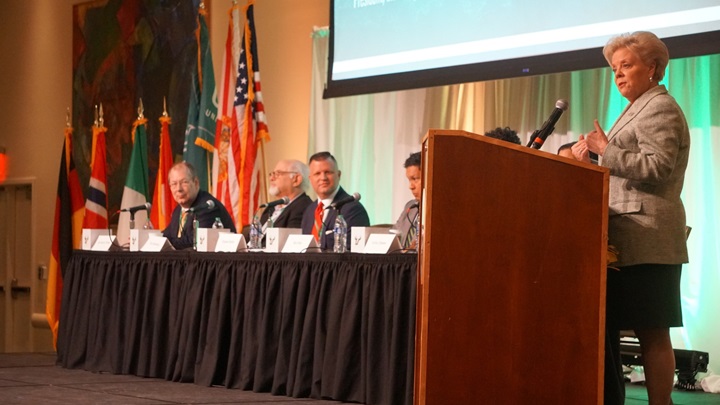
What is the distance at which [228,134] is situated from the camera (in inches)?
294

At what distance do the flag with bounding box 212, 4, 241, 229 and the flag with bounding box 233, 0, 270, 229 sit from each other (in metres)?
0.05

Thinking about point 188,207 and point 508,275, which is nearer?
point 508,275

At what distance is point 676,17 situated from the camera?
4723mm

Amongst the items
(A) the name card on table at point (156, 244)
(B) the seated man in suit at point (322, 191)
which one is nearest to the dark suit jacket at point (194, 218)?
(A) the name card on table at point (156, 244)

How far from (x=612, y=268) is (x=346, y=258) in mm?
1416

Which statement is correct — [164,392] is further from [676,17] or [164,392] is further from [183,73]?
[183,73]

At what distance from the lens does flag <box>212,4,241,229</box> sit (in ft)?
24.1

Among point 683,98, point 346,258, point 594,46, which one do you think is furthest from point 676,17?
point 346,258

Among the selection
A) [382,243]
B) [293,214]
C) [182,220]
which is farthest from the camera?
[293,214]

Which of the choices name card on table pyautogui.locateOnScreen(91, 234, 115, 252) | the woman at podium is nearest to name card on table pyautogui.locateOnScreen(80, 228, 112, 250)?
name card on table pyautogui.locateOnScreen(91, 234, 115, 252)

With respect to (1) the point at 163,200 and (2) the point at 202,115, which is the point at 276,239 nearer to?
(1) the point at 163,200

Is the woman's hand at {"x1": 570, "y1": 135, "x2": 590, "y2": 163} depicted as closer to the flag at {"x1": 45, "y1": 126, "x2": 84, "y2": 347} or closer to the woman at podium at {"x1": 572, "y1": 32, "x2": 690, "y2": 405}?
the woman at podium at {"x1": 572, "y1": 32, "x2": 690, "y2": 405}

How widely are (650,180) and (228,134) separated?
499cm

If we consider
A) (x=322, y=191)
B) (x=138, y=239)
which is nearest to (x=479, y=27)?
(x=322, y=191)
